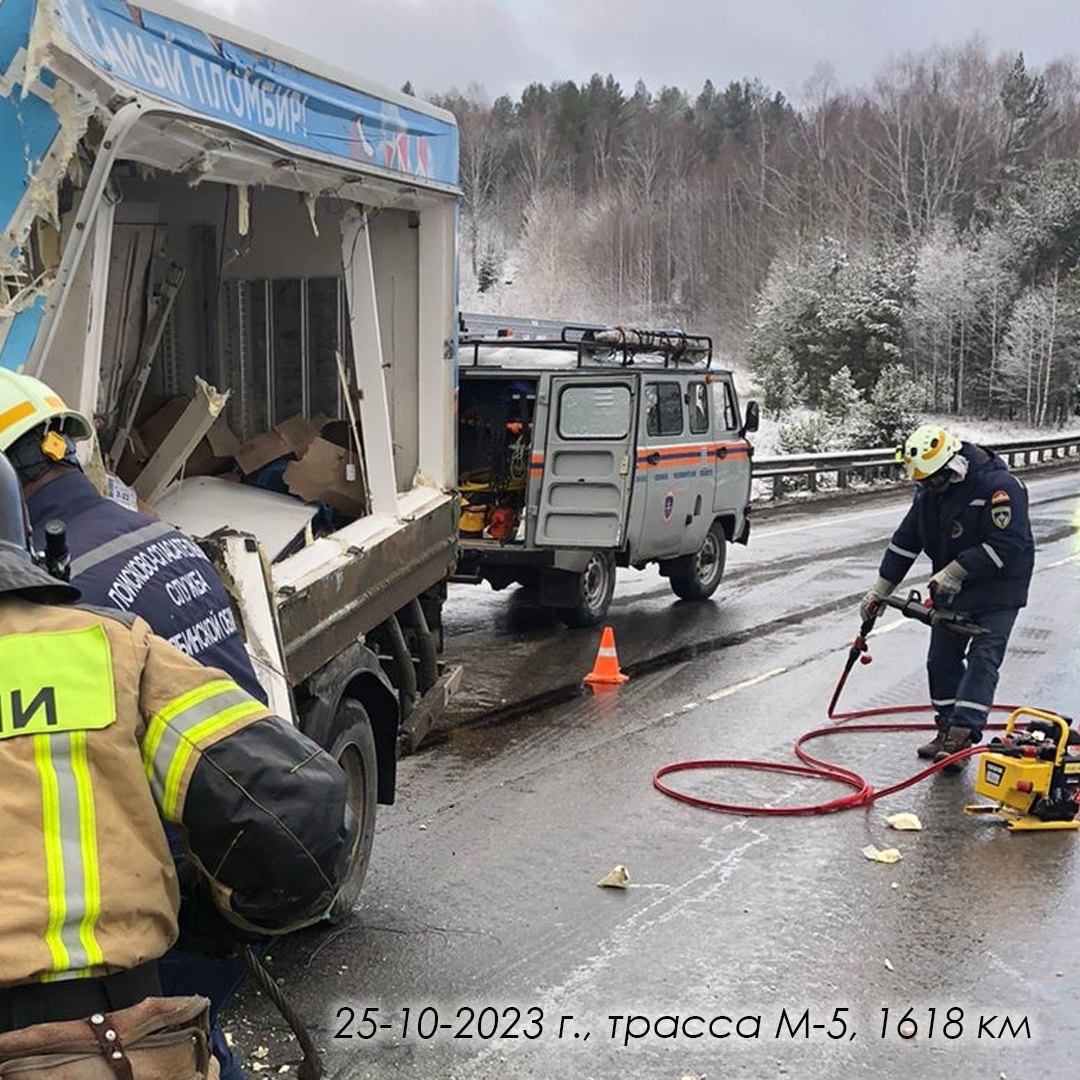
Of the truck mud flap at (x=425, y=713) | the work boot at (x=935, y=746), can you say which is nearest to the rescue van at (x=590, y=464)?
the work boot at (x=935, y=746)

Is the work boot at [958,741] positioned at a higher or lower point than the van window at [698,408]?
lower

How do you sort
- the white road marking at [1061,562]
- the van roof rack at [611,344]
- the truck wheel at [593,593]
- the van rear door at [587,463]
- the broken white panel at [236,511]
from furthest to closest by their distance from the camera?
the white road marking at [1061,562]
the van roof rack at [611,344]
the truck wheel at [593,593]
the van rear door at [587,463]
the broken white panel at [236,511]

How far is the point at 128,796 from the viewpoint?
5.89 ft

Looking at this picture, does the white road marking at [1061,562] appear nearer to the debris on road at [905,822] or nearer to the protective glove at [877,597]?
the protective glove at [877,597]

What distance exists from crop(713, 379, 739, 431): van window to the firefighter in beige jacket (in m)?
10.6

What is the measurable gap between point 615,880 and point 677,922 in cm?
41

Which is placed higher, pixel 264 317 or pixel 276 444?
pixel 264 317

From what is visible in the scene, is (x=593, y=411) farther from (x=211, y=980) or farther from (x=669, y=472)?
(x=211, y=980)

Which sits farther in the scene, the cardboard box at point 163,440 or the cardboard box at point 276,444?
the cardboard box at point 276,444

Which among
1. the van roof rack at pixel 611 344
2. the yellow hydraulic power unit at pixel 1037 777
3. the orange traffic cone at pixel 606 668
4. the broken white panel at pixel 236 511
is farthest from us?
the van roof rack at pixel 611 344

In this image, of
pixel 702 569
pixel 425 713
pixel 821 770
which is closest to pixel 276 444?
pixel 425 713

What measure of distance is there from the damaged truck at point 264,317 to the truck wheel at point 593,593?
13.0 ft

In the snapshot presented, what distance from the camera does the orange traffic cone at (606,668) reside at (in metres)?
8.90

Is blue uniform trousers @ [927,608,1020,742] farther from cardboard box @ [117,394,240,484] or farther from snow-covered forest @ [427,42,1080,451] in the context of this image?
snow-covered forest @ [427,42,1080,451]
